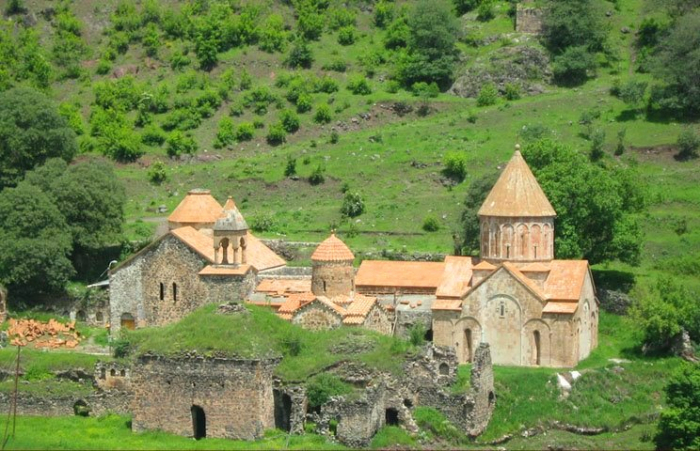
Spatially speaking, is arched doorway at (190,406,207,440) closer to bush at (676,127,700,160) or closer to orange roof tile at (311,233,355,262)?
orange roof tile at (311,233,355,262)

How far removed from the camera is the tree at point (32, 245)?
6475cm

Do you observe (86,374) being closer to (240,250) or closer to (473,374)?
(240,250)

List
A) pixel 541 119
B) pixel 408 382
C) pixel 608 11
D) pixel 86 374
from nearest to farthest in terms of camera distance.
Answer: pixel 408 382 < pixel 86 374 < pixel 541 119 < pixel 608 11

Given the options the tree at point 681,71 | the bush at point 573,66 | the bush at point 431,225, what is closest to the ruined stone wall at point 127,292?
the bush at point 431,225

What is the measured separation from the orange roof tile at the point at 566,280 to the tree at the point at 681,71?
1091 inches

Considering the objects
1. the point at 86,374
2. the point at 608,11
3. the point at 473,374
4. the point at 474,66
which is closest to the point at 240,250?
the point at 86,374

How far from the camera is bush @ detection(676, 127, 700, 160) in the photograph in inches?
A: 3113

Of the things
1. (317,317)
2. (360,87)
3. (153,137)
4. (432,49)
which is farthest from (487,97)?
(317,317)

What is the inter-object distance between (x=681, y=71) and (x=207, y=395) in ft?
138

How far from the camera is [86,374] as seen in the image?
55656 mm

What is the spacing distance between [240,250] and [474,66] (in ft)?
120

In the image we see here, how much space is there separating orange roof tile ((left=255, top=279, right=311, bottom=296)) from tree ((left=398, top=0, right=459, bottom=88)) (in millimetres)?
34442

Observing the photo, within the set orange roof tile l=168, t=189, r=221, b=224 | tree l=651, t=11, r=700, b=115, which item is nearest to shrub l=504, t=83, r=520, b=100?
tree l=651, t=11, r=700, b=115

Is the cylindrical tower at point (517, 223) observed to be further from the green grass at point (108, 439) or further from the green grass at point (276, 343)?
the green grass at point (108, 439)
